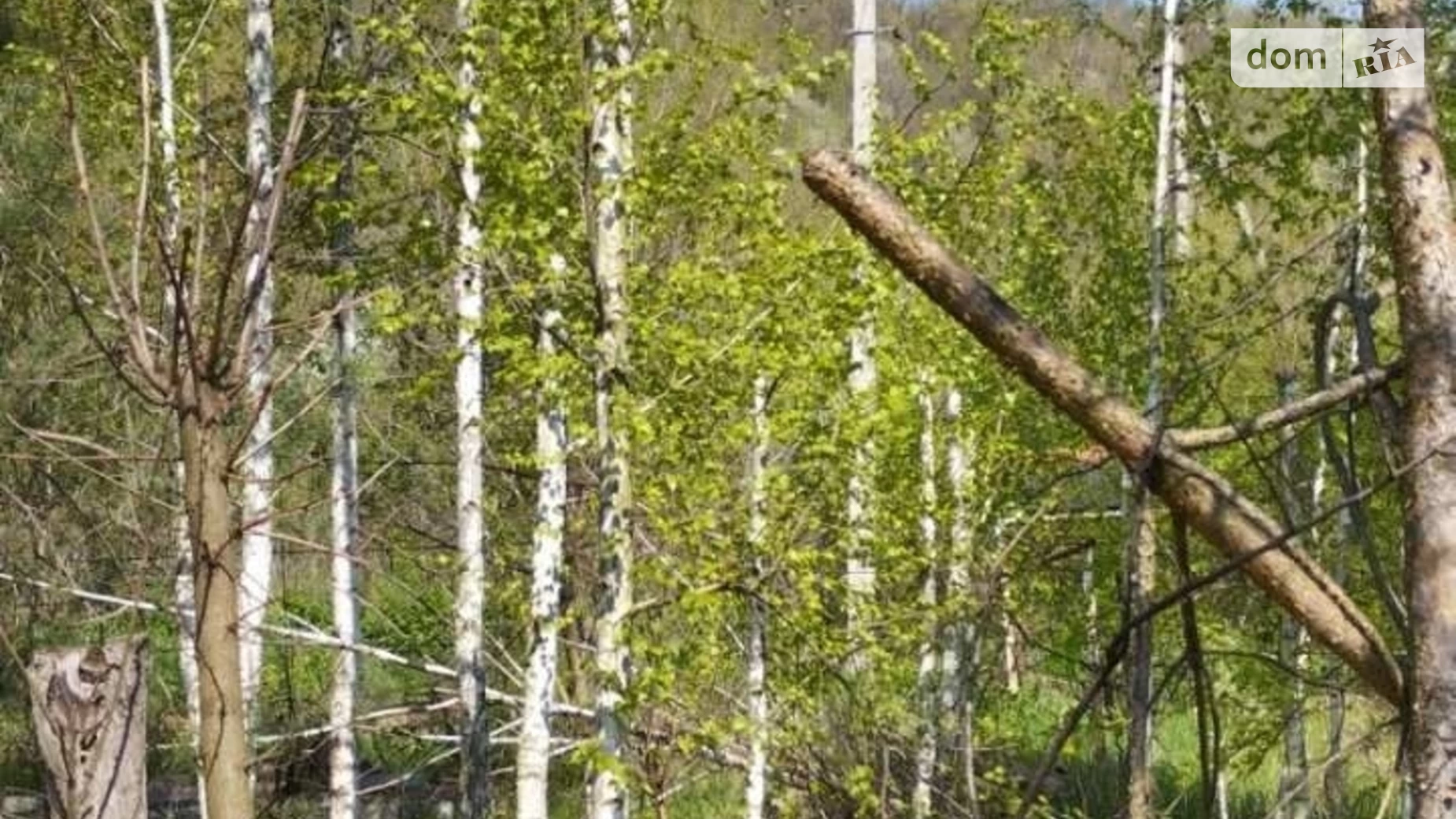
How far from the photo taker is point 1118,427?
2457mm

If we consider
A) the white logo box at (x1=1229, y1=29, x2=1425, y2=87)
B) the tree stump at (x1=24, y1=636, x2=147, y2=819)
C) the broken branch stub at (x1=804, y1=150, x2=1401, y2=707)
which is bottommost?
the tree stump at (x1=24, y1=636, x2=147, y2=819)

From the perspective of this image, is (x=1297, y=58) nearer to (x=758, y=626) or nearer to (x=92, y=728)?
(x=758, y=626)

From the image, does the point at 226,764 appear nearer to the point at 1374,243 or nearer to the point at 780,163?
the point at 780,163

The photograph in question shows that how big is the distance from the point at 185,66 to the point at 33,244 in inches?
86.3

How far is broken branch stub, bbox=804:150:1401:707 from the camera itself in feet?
7.69

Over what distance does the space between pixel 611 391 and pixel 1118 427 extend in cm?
513

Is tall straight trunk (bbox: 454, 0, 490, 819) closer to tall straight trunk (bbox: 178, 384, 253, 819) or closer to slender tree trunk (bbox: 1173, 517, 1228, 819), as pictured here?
tall straight trunk (bbox: 178, 384, 253, 819)

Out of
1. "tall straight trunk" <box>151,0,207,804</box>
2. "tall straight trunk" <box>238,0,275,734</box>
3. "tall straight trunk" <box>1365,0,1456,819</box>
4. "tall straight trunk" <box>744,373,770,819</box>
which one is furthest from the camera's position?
"tall straight trunk" <box>238,0,275,734</box>

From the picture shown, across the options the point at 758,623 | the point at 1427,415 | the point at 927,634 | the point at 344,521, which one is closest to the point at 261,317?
the point at 344,521

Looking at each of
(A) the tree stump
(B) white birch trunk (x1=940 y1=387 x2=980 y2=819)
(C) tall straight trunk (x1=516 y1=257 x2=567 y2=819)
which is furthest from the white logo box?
(A) the tree stump

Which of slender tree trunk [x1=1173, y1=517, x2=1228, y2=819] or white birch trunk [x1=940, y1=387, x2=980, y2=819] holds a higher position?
white birch trunk [x1=940, y1=387, x2=980, y2=819]

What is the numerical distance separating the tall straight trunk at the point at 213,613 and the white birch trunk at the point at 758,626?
4109 mm

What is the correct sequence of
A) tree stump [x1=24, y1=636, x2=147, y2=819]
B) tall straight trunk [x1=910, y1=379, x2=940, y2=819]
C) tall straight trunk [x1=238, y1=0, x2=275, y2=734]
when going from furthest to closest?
tall straight trunk [x1=238, y1=0, x2=275, y2=734], tall straight trunk [x1=910, y1=379, x2=940, y2=819], tree stump [x1=24, y1=636, x2=147, y2=819]

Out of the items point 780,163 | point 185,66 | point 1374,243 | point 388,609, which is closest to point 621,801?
point 780,163
